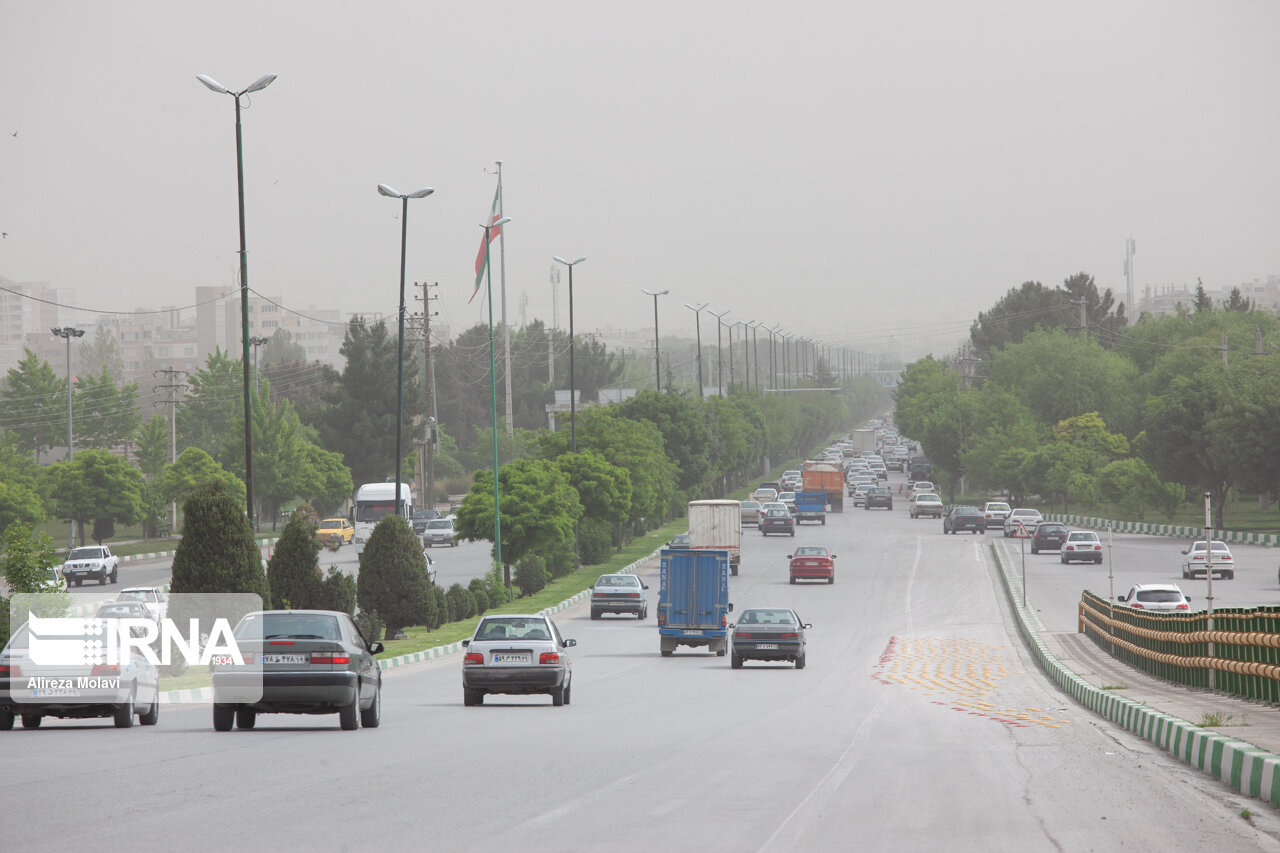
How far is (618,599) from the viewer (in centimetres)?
4816

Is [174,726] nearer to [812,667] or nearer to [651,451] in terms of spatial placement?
[812,667]

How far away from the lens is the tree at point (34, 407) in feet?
381

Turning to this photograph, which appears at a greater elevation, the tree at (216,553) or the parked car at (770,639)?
the tree at (216,553)

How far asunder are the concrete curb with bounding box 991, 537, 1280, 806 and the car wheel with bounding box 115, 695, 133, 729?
11.6 m

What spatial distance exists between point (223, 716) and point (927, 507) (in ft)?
267

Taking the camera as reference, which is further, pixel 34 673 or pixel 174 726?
pixel 174 726

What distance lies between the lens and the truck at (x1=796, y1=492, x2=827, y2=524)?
91.6 meters

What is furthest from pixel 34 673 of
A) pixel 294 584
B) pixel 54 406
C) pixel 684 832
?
pixel 54 406

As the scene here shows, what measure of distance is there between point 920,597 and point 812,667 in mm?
21245

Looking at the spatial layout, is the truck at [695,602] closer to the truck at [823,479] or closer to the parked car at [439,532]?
the parked car at [439,532]

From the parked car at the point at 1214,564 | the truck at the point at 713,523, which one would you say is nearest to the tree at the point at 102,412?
the truck at the point at 713,523

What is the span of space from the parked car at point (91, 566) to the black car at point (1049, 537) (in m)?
41.9

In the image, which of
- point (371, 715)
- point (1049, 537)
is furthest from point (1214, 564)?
point (371, 715)

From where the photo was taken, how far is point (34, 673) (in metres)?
16.3
